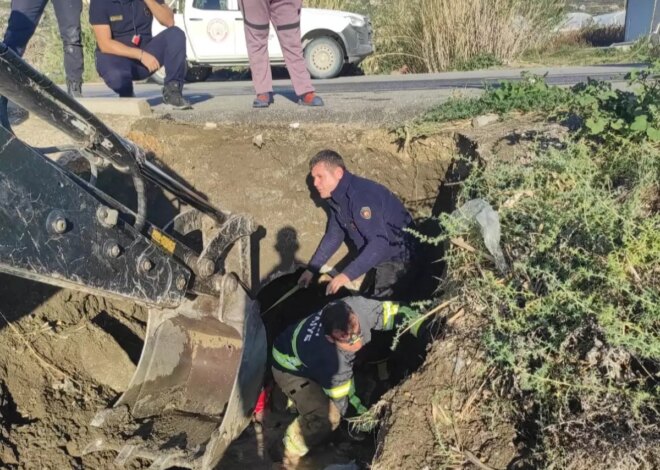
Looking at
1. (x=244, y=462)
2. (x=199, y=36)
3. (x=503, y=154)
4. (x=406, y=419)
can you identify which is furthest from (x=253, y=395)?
(x=199, y=36)

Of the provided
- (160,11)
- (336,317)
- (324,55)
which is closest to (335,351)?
(336,317)

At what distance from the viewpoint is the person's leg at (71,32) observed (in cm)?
661

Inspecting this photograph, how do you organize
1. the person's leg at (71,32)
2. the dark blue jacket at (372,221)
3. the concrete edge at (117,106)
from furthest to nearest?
the person's leg at (71,32)
the concrete edge at (117,106)
the dark blue jacket at (372,221)

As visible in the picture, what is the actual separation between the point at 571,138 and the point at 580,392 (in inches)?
78.1

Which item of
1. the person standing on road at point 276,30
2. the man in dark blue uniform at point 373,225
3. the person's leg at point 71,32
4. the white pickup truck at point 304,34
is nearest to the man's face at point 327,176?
the man in dark blue uniform at point 373,225

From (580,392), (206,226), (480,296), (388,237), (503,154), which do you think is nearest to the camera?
(580,392)

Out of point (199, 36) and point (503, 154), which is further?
point (199, 36)

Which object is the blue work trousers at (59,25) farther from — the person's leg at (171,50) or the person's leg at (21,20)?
the person's leg at (171,50)

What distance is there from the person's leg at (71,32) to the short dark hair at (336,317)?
13.6ft

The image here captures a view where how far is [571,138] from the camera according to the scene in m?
4.09

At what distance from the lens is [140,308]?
5.13 m

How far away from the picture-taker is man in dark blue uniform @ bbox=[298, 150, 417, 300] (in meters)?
4.93

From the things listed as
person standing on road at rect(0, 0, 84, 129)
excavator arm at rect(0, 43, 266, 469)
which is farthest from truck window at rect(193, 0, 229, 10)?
excavator arm at rect(0, 43, 266, 469)

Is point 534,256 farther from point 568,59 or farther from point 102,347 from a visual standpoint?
point 568,59
